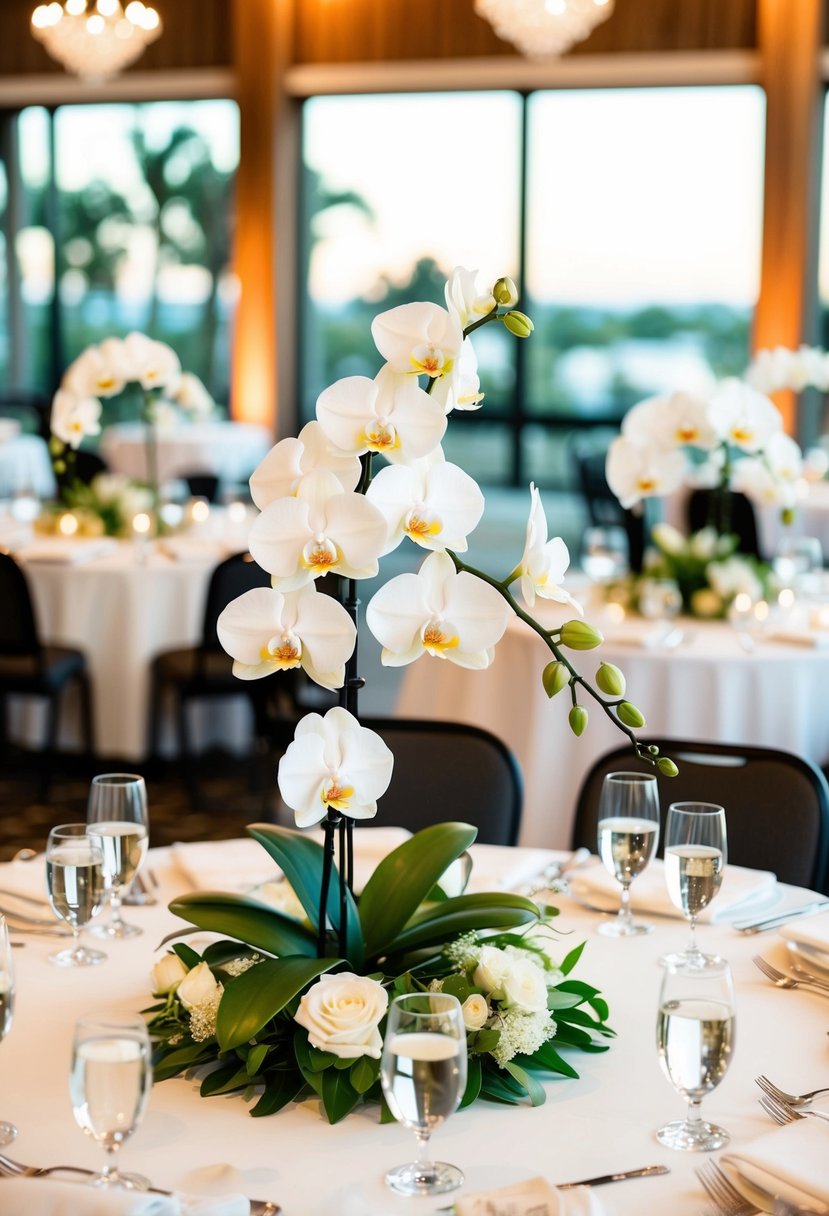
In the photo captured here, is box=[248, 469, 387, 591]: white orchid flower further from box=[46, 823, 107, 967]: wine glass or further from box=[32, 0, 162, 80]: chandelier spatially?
box=[32, 0, 162, 80]: chandelier

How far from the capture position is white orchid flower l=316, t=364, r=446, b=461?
4.77 feet

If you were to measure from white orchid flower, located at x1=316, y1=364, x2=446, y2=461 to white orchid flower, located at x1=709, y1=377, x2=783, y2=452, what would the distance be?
261 cm

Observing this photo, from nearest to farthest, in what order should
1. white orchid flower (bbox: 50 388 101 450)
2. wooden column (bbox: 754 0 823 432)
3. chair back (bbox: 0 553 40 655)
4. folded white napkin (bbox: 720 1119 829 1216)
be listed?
1. folded white napkin (bbox: 720 1119 829 1216)
2. white orchid flower (bbox: 50 388 101 450)
3. chair back (bbox: 0 553 40 655)
4. wooden column (bbox: 754 0 823 432)

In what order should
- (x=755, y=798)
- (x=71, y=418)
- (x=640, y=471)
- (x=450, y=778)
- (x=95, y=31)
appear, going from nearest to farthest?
(x=755, y=798) → (x=450, y=778) → (x=640, y=471) → (x=71, y=418) → (x=95, y=31)

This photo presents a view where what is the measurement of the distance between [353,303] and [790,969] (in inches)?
396

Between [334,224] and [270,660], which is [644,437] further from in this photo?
[334,224]

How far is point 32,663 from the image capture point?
5.47 m

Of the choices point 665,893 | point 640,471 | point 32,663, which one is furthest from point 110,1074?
point 32,663

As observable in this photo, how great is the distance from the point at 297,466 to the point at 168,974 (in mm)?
599

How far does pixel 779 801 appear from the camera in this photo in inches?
104

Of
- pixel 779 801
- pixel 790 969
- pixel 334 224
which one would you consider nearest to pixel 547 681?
pixel 790 969

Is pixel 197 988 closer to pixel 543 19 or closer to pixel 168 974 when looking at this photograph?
pixel 168 974

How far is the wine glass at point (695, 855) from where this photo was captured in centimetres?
189

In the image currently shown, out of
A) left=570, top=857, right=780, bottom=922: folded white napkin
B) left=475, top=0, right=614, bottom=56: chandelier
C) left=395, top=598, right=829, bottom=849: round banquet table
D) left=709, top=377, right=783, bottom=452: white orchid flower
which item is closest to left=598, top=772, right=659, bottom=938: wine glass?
left=570, top=857, right=780, bottom=922: folded white napkin
